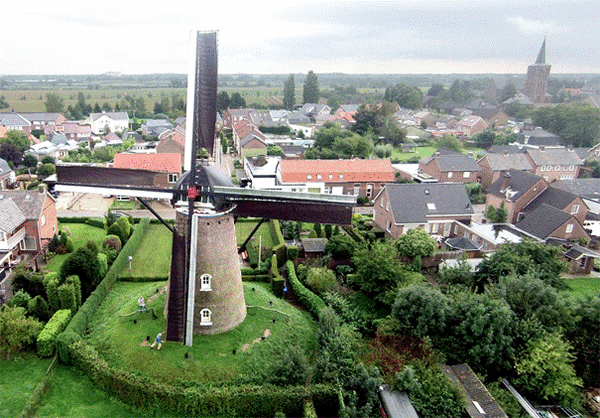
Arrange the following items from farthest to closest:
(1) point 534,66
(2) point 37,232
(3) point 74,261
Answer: (1) point 534,66 → (2) point 37,232 → (3) point 74,261

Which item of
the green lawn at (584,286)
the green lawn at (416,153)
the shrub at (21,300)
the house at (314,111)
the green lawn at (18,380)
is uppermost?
the house at (314,111)

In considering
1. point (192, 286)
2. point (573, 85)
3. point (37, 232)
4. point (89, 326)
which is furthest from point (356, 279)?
point (573, 85)

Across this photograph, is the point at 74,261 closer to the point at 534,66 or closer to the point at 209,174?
the point at 209,174

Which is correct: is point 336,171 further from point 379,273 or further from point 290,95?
point 290,95

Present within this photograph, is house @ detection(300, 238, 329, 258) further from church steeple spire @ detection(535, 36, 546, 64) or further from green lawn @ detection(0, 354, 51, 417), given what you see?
church steeple spire @ detection(535, 36, 546, 64)

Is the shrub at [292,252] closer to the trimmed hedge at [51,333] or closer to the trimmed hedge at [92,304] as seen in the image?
the trimmed hedge at [92,304]

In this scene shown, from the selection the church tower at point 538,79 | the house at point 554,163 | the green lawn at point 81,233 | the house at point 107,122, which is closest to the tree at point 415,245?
the green lawn at point 81,233

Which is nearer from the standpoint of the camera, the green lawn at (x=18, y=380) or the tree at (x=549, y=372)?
the green lawn at (x=18, y=380)
